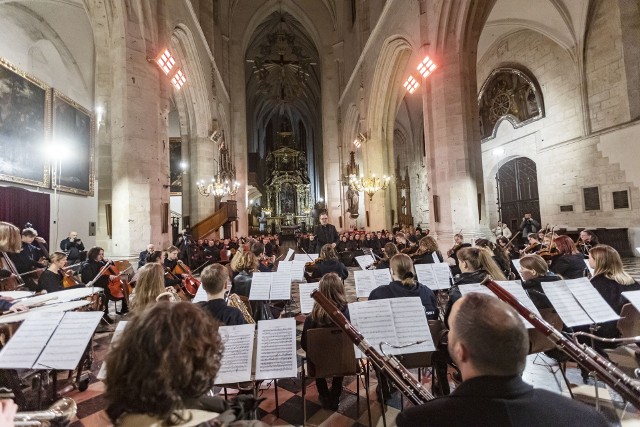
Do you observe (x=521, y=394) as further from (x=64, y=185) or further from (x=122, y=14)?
(x=64, y=185)

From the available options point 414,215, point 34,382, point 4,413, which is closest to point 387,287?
point 4,413

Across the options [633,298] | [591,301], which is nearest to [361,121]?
[591,301]

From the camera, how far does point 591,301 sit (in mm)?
2715

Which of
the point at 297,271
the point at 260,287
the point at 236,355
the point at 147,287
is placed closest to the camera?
the point at 236,355

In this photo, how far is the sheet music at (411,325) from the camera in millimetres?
2271

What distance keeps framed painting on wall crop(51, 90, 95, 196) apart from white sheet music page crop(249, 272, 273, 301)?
10302 mm

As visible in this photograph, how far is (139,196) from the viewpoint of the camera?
24.1ft

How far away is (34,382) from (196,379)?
3.73 meters

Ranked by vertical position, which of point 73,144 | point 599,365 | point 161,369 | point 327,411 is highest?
point 73,144

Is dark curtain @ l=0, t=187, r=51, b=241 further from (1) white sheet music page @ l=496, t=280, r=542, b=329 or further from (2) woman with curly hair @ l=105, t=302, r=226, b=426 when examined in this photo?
(1) white sheet music page @ l=496, t=280, r=542, b=329

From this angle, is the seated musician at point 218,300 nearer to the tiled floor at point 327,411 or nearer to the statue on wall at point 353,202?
the tiled floor at point 327,411

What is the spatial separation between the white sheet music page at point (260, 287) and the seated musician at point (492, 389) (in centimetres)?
283

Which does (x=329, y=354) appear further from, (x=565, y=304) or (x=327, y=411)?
(x=565, y=304)

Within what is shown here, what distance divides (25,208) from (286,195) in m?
22.0
